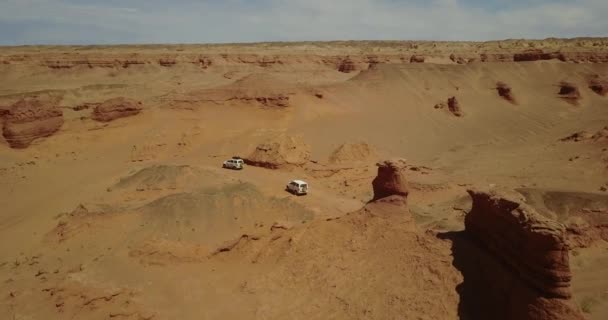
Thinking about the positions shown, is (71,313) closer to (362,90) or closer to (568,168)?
(568,168)

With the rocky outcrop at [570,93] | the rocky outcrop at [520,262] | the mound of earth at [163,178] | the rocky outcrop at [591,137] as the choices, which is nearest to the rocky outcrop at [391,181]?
the rocky outcrop at [520,262]

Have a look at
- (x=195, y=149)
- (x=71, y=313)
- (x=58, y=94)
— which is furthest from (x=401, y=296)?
(x=58, y=94)

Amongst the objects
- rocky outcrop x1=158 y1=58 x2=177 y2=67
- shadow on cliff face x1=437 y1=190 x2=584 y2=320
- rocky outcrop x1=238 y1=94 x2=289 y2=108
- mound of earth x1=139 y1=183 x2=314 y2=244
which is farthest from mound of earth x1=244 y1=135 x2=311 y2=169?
rocky outcrop x1=158 y1=58 x2=177 y2=67

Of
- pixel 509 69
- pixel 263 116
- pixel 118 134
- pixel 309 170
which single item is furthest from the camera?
pixel 509 69

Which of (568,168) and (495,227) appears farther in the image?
(568,168)

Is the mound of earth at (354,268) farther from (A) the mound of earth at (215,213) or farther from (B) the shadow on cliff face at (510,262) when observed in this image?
(A) the mound of earth at (215,213)

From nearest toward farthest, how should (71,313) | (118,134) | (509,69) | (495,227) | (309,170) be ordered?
(495,227)
(71,313)
(309,170)
(118,134)
(509,69)

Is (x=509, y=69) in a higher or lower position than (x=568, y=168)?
higher
